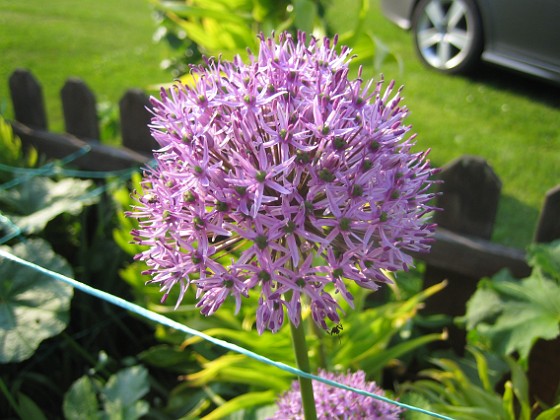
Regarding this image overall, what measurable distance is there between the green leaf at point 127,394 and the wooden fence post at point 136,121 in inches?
52.3

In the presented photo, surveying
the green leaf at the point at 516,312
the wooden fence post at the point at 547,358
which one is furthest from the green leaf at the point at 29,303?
the wooden fence post at the point at 547,358

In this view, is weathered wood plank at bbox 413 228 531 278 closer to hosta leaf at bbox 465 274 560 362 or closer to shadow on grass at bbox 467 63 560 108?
hosta leaf at bbox 465 274 560 362

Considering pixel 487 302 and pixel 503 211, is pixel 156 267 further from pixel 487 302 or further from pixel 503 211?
pixel 503 211

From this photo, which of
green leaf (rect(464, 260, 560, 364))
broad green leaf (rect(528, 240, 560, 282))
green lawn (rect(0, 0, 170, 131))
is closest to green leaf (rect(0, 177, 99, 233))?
green leaf (rect(464, 260, 560, 364))

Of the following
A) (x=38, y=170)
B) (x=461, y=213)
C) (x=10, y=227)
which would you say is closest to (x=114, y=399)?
(x=10, y=227)

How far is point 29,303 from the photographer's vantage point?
6.06 feet

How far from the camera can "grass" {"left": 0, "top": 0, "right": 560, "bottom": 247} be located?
4328 mm

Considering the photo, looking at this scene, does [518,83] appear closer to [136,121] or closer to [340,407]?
[136,121]

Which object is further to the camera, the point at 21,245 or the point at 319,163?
the point at 21,245

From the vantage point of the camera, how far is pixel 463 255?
2.34 meters

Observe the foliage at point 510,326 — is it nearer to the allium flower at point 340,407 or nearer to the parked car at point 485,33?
the allium flower at point 340,407

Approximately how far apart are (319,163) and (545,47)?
4641mm

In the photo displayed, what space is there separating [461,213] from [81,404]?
1.50 m

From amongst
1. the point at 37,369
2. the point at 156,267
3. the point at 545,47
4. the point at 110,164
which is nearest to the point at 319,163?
the point at 156,267
